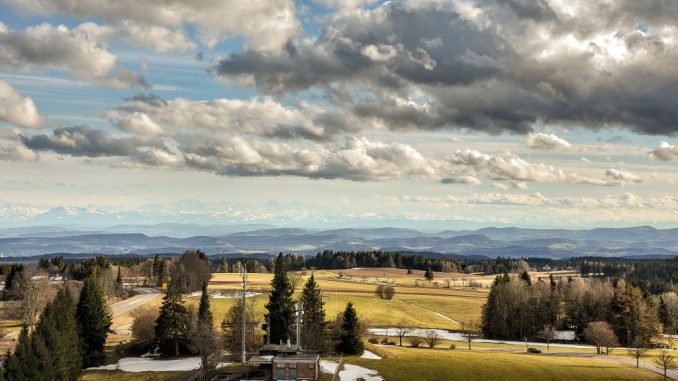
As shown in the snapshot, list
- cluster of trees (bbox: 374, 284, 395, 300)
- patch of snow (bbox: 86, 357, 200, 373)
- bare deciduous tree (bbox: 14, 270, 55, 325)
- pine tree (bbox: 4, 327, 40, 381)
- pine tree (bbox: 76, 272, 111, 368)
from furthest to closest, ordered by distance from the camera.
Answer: cluster of trees (bbox: 374, 284, 395, 300) < bare deciduous tree (bbox: 14, 270, 55, 325) < pine tree (bbox: 76, 272, 111, 368) < patch of snow (bbox: 86, 357, 200, 373) < pine tree (bbox: 4, 327, 40, 381)

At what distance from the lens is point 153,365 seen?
90.0 metres

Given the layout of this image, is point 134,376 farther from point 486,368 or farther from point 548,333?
point 548,333

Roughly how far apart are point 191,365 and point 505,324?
3259 inches

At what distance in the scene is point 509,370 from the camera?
82562 millimetres

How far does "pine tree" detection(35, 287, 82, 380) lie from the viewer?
72.8m

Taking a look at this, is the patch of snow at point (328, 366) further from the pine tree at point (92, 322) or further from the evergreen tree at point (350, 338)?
the pine tree at point (92, 322)

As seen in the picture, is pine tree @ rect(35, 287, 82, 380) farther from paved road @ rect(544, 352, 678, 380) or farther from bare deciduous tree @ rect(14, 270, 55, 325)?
paved road @ rect(544, 352, 678, 380)

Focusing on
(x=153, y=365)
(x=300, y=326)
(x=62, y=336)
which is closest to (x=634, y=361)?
(x=300, y=326)

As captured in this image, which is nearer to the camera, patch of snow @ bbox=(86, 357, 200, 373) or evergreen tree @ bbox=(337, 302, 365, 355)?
patch of snow @ bbox=(86, 357, 200, 373)

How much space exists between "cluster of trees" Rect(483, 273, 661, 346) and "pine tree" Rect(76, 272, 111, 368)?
89699 mm

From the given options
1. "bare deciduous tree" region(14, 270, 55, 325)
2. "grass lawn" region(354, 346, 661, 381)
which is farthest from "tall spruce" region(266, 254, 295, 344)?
"bare deciduous tree" region(14, 270, 55, 325)

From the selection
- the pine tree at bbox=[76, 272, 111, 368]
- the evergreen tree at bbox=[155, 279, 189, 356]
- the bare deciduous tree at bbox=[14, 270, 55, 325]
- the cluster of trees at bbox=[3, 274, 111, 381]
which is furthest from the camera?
the bare deciduous tree at bbox=[14, 270, 55, 325]

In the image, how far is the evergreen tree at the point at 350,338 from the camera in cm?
9398

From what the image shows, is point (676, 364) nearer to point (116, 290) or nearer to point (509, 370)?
point (509, 370)
